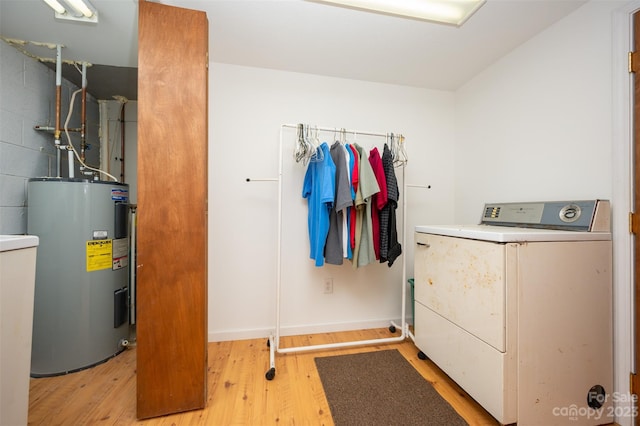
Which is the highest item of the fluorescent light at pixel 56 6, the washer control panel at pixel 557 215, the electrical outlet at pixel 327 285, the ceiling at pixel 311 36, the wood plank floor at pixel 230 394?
the ceiling at pixel 311 36

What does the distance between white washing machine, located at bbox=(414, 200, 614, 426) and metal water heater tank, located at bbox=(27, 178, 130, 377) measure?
229cm

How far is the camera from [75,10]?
4.64 ft

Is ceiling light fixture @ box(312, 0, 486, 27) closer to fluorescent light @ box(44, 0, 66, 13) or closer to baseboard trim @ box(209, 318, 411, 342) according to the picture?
fluorescent light @ box(44, 0, 66, 13)

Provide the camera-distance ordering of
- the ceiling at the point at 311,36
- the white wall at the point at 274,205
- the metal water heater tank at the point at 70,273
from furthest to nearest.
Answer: the white wall at the point at 274,205, the metal water heater tank at the point at 70,273, the ceiling at the point at 311,36

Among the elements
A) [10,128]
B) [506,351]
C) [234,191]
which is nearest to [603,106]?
[506,351]

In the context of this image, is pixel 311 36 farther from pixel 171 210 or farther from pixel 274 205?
pixel 171 210

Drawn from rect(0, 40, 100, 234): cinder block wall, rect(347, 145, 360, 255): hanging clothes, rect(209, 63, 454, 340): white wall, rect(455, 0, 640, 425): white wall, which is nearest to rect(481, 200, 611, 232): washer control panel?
rect(455, 0, 640, 425): white wall

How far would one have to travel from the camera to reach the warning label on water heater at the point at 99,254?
5.37 feet

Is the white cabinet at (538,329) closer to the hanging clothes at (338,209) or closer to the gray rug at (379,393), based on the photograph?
the gray rug at (379,393)

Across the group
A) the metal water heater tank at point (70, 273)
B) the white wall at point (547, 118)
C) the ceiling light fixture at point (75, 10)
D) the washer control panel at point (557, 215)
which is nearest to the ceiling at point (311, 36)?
the ceiling light fixture at point (75, 10)

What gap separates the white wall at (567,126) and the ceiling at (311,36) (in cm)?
17

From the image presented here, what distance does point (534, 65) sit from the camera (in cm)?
167

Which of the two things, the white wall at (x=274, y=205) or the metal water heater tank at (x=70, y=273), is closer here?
the metal water heater tank at (x=70, y=273)

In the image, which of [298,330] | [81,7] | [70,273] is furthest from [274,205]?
[81,7]
